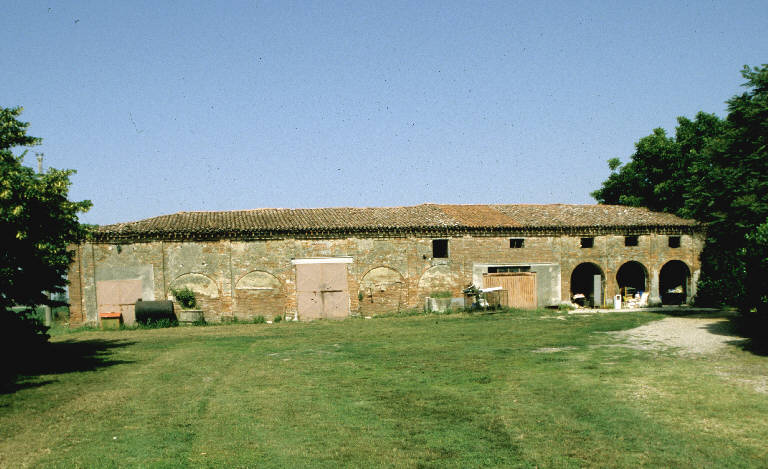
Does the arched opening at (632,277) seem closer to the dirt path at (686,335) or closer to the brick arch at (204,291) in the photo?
the dirt path at (686,335)

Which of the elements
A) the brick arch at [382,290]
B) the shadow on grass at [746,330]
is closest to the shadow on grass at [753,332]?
the shadow on grass at [746,330]

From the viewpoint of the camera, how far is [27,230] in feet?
42.2

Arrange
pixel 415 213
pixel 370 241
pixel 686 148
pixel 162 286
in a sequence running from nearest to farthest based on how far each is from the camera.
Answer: pixel 162 286
pixel 370 241
pixel 415 213
pixel 686 148

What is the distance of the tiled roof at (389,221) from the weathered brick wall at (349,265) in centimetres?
54

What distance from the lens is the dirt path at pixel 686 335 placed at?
14.9 metres

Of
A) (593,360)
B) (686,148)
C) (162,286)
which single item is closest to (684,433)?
(593,360)

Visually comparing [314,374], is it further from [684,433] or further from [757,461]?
[757,461]

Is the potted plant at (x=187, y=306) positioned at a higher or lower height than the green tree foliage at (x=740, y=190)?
lower

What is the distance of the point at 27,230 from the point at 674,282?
32209 mm

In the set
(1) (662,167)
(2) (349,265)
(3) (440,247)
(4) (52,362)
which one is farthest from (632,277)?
(4) (52,362)

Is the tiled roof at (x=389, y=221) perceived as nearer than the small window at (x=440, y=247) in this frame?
Yes

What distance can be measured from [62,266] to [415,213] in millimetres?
18875

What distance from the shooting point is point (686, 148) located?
110 ft

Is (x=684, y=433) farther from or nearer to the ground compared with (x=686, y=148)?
nearer to the ground
